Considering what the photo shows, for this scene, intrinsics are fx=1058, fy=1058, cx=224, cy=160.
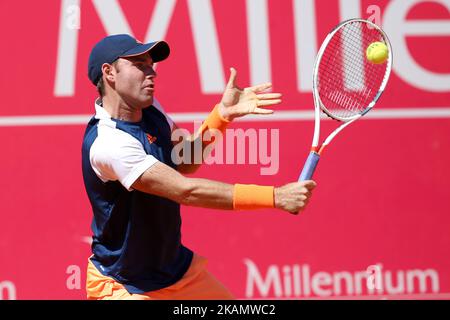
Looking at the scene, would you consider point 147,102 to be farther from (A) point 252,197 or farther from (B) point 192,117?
(B) point 192,117

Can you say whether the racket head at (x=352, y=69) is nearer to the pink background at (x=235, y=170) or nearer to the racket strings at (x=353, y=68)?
the racket strings at (x=353, y=68)

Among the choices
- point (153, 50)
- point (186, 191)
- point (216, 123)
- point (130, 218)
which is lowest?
point (130, 218)

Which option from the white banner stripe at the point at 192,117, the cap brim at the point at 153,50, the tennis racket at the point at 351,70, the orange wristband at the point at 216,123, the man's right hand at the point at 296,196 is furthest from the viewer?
the white banner stripe at the point at 192,117

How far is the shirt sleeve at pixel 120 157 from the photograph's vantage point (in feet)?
13.4

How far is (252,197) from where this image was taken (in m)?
4.03

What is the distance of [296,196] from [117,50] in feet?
3.32

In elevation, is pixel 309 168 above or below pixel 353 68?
below

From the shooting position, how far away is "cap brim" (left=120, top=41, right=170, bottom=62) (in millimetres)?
4309

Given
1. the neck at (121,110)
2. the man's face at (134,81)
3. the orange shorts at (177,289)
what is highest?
the man's face at (134,81)

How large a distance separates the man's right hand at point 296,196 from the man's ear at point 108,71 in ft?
3.00

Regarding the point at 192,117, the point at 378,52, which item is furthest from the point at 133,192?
the point at 192,117

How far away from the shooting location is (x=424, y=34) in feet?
18.5

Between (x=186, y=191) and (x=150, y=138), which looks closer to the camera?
(x=186, y=191)

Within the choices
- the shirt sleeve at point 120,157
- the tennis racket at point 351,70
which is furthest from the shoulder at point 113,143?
the tennis racket at point 351,70
